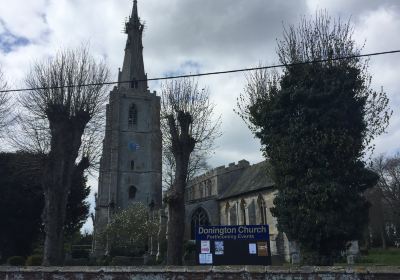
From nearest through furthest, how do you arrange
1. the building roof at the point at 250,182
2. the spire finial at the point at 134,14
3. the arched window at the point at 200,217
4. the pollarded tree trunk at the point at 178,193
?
1. the pollarded tree trunk at the point at 178,193
2. the building roof at the point at 250,182
3. the arched window at the point at 200,217
4. the spire finial at the point at 134,14

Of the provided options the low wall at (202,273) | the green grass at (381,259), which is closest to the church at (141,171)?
the green grass at (381,259)

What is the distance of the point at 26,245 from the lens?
35.8m

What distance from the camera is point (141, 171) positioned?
49906 millimetres

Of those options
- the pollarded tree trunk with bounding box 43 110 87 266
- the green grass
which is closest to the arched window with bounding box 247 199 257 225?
the green grass

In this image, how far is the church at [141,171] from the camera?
148 ft

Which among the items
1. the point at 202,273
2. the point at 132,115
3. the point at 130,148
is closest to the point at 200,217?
the point at 130,148

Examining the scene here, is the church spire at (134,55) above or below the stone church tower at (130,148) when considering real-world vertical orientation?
above

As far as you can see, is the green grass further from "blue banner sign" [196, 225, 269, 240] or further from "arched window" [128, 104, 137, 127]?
"arched window" [128, 104, 137, 127]

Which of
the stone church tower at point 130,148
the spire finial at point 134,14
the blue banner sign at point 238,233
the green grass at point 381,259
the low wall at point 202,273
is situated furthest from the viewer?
the spire finial at point 134,14

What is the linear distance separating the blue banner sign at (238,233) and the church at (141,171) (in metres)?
22.6

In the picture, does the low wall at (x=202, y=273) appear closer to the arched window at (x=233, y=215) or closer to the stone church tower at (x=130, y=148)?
the stone church tower at (x=130, y=148)

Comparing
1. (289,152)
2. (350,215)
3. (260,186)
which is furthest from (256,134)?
(260,186)

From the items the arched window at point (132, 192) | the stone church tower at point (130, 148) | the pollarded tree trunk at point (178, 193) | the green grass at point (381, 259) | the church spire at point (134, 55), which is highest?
the church spire at point (134, 55)

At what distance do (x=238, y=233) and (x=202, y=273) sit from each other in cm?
858
